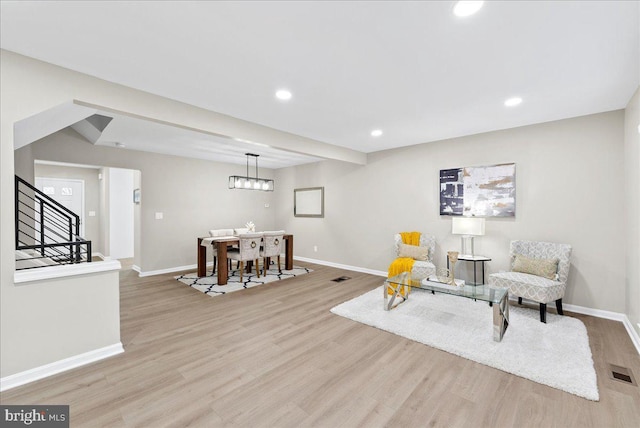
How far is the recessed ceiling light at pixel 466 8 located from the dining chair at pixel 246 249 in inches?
172

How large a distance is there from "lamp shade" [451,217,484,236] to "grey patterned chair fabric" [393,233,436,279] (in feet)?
2.01


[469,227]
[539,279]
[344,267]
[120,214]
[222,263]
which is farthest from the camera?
[120,214]

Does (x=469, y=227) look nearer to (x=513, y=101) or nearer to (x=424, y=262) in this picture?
(x=424, y=262)

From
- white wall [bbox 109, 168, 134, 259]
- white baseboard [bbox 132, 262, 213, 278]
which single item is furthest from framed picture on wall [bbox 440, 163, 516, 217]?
white wall [bbox 109, 168, 134, 259]

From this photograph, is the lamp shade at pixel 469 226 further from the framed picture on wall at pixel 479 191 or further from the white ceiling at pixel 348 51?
the white ceiling at pixel 348 51

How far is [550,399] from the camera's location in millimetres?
1900

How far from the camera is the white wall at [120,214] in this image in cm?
684

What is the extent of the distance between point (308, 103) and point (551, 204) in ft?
11.7

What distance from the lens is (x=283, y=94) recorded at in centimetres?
282

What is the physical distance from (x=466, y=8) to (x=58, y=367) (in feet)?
13.0

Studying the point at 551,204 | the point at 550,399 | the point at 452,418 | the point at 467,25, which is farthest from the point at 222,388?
the point at 551,204

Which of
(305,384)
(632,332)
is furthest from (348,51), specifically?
(632,332)

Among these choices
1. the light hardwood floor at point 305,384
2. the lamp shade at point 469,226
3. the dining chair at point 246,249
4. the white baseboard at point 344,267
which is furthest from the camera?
the white baseboard at point 344,267

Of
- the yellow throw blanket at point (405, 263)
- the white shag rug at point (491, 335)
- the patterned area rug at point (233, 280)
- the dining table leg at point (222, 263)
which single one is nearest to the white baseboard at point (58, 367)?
the patterned area rug at point (233, 280)
